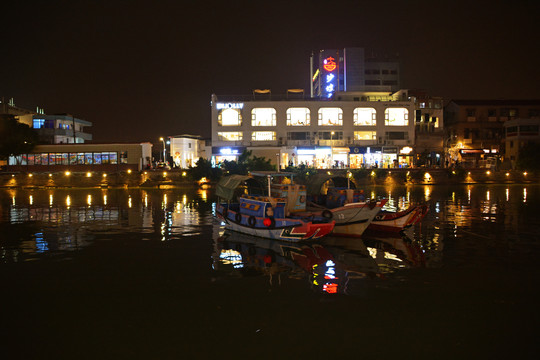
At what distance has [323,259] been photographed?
1491 centimetres

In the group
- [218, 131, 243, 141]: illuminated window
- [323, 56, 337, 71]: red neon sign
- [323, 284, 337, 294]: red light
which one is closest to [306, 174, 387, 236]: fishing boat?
[323, 284, 337, 294]: red light

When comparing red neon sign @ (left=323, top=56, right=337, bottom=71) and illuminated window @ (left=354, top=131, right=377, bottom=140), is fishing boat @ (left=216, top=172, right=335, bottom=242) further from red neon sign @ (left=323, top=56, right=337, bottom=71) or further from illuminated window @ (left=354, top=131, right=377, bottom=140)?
red neon sign @ (left=323, top=56, right=337, bottom=71)

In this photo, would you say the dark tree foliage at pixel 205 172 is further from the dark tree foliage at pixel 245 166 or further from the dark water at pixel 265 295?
the dark water at pixel 265 295

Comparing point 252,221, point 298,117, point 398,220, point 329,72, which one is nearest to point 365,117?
point 298,117

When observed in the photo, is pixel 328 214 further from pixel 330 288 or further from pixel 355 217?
pixel 330 288

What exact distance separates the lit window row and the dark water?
43.2 metres

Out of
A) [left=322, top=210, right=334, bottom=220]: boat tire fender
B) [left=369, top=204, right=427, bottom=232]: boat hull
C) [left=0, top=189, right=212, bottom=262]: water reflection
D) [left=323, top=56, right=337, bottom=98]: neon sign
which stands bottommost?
[left=0, top=189, right=212, bottom=262]: water reflection

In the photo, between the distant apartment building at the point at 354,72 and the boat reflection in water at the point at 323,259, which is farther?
the distant apartment building at the point at 354,72

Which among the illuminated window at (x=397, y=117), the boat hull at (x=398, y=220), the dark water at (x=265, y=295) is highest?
the illuminated window at (x=397, y=117)

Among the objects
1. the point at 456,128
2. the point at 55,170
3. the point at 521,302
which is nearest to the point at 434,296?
the point at 521,302

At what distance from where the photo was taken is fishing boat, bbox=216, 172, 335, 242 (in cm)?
1696

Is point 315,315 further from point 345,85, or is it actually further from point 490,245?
point 345,85

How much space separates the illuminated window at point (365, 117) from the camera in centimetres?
6291

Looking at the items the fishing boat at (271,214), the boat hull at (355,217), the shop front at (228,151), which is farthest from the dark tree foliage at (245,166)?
the boat hull at (355,217)
